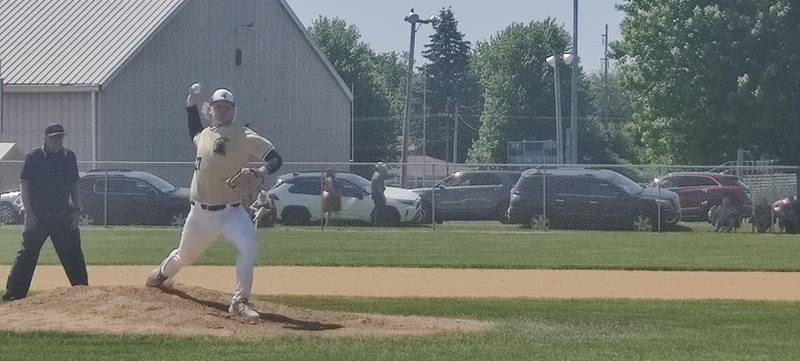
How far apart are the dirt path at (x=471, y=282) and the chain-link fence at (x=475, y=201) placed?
37.8 ft

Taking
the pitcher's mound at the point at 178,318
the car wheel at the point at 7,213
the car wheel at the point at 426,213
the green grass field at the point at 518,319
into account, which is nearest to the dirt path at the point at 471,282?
the green grass field at the point at 518,319

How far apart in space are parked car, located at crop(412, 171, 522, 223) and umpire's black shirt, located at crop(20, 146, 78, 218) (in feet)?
67.1

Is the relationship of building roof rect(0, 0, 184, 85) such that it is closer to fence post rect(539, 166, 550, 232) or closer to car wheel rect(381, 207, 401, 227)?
car wheel rect(381, 207, 401, 227)

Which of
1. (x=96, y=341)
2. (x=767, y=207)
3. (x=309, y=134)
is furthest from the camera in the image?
(x=309, y=134)

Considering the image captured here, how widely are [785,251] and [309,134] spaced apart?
28.0 metres

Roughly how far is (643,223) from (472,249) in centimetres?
859

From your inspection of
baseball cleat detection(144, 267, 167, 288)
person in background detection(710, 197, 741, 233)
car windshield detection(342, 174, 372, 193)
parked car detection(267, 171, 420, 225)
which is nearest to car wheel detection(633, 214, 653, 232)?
person in background detection(710, 197, 741, 233)

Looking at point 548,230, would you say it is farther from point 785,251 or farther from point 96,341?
point 96,341

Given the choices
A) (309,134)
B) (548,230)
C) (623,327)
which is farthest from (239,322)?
(309,134)

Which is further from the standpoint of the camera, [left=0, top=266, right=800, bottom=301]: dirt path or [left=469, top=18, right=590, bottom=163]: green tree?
[left=469, top=18, right=590, bottom=163]: green tree

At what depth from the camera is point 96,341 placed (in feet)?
34.5

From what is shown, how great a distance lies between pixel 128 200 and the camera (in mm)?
33000

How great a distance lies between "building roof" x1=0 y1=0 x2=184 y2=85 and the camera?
1656 inches

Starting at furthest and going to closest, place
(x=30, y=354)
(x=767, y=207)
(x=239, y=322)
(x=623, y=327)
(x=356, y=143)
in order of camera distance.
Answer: (x=356, y=143)
(x=767, y=207)
(x=623, y=327)
(x=239, y=322)
(x=30, y=354)
